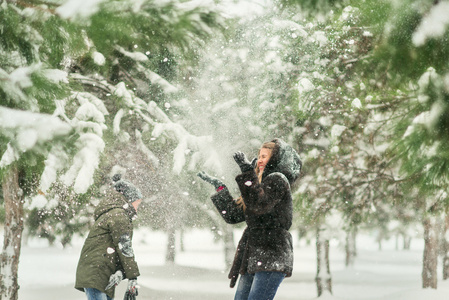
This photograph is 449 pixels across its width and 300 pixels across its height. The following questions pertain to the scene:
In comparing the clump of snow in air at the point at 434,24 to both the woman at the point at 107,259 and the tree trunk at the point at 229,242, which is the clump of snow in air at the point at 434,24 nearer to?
the woman at the point at 107,259

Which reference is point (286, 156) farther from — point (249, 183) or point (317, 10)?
point (317, 10)

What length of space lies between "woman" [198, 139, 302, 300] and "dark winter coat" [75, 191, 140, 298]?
Answer: 1.15 meters

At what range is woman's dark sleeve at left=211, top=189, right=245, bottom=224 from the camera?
4.11 m

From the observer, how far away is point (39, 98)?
4.01 m

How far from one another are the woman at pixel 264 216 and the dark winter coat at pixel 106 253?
115cm

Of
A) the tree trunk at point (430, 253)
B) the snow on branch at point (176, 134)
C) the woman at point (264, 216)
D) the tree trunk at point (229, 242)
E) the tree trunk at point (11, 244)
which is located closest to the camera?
the woman at point (264, 216)

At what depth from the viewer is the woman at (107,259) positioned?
4.79m

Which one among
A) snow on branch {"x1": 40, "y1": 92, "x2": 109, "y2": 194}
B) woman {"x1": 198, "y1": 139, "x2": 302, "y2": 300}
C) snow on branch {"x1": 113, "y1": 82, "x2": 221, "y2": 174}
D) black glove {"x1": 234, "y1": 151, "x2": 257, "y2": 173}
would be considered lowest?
woman {"x1": 198, "y1": 139, "x2": 302, "y2": 300}

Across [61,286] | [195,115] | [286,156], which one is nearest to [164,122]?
[195,115]

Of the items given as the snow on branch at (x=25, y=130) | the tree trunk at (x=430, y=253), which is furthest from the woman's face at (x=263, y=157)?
the tree trunk at (x=430, y=253)

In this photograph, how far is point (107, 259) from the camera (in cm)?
484

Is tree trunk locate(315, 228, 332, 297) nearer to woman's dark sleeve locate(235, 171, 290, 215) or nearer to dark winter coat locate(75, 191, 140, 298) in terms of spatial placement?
dark winter coat locate(75, 191, 140, 298)

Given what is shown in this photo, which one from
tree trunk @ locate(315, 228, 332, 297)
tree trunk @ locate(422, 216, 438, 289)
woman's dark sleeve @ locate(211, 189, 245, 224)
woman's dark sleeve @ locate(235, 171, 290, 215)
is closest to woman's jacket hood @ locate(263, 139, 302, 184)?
woman's dark sleeve @ locate(235, 171, 290, 215)

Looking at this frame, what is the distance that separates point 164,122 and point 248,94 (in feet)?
18.4
